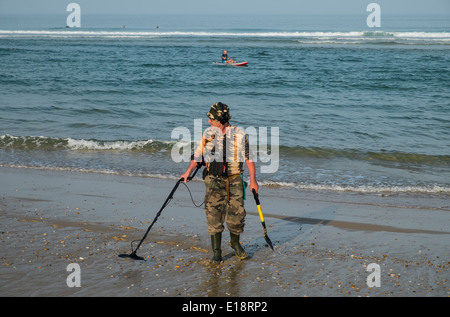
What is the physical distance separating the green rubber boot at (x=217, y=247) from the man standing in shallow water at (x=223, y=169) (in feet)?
0.07

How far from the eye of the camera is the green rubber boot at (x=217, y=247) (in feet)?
18.7

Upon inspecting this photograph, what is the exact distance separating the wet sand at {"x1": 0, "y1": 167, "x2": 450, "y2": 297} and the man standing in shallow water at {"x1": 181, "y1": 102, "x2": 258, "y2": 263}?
57 centimetres

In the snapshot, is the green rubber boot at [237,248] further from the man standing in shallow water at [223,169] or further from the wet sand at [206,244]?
the man standing in shallow water at [223,169]

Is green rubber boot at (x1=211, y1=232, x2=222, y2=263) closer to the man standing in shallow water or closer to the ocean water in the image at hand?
the man standing in shallow water

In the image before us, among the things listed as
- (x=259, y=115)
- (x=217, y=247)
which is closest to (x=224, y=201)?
(x=217, y=247)

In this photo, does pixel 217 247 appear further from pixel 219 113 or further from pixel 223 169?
pixel 219 113

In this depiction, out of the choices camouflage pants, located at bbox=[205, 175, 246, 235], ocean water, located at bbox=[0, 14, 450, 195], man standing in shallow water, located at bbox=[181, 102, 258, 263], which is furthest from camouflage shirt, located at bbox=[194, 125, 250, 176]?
ocean water, located at bbox=[0, 14, 450, 195]

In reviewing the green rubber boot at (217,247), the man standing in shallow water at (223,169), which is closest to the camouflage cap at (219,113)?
the man standing in shallow water at (223,169)

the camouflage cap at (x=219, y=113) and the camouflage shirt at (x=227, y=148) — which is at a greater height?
the camouflage cap at (x=219, y=113)

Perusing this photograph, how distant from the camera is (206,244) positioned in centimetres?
634

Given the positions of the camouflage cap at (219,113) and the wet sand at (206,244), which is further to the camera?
the camouflage cap at (219,113)

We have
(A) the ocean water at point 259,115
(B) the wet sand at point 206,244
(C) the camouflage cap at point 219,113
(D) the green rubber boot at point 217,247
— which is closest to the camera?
(B) the wet sand at point 206,244
